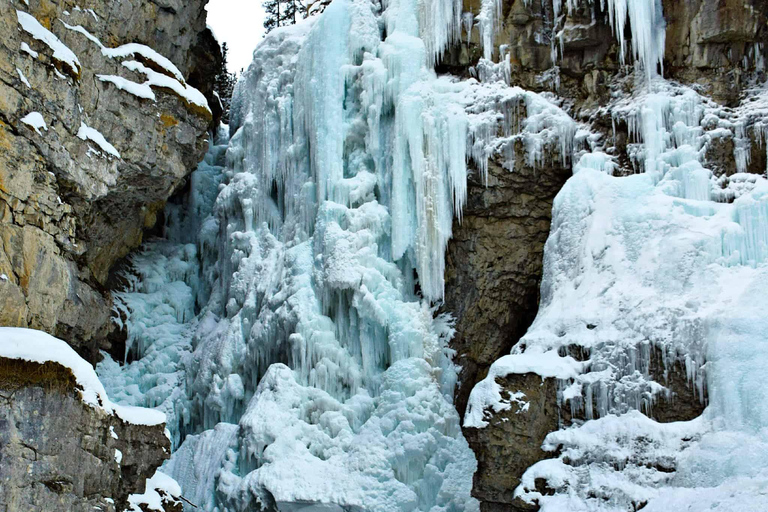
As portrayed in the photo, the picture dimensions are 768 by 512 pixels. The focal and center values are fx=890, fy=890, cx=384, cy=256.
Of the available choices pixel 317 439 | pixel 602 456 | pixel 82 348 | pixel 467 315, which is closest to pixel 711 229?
pixel 602 456

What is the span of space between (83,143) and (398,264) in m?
5.72

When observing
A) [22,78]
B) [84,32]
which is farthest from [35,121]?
[84,32]

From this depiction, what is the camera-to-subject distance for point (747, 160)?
46.5ft

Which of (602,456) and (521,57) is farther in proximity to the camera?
(521,57)

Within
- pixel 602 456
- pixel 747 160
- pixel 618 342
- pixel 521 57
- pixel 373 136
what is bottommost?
pixel 602 456

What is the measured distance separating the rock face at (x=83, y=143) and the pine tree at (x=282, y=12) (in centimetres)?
826

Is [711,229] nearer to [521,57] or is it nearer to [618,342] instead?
[618,342]

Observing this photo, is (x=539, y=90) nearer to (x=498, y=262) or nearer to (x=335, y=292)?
(x=498, y=262)

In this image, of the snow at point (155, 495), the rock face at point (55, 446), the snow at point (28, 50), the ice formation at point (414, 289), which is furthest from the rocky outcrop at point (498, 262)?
the snow at point (28, 50)

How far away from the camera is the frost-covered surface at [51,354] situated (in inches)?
419

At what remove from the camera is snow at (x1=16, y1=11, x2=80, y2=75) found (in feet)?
41.2

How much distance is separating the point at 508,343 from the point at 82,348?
779 cm

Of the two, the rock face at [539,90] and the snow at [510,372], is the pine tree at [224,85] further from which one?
the snow at [510,372]

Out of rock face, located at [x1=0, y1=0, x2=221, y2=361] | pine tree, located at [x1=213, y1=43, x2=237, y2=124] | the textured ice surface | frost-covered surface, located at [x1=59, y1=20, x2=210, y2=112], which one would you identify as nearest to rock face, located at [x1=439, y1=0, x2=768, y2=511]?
the textured ice surface
